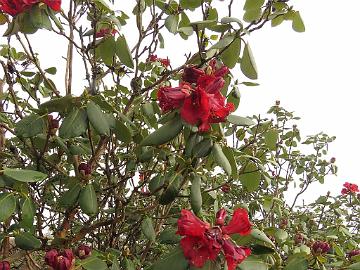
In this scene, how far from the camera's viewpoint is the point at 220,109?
3.81 feet

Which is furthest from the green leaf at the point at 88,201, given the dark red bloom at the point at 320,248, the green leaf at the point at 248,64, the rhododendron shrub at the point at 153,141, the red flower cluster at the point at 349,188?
the red flower cluster at the point at 349,188

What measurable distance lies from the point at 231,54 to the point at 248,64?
0.23 feet

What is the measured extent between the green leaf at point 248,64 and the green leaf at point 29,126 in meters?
0.70

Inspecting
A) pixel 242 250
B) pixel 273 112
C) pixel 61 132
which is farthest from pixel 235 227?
pixel 273 112

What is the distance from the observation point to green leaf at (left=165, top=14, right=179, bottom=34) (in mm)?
1781

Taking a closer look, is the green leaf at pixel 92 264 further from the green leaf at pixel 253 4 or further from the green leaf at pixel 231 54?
the green leaf at pixel 253 4

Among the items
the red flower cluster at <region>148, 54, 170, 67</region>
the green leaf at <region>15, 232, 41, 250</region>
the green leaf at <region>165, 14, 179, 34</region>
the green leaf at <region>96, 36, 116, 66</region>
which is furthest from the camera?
the red flower cluster at <region>148, 54, 170, 67</region>

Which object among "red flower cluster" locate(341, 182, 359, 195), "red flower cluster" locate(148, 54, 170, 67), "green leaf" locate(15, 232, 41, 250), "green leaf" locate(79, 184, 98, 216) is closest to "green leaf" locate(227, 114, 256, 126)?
"green leaf" locate(79, 184, 98, 216)

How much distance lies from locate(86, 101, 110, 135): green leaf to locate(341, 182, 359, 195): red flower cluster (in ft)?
10.1

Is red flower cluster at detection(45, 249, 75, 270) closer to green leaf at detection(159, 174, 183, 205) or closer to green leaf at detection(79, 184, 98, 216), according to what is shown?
green leaf at detection(79, 184, 98, 216)

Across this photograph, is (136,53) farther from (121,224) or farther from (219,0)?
(121,224)

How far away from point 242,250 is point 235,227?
0.21 feet

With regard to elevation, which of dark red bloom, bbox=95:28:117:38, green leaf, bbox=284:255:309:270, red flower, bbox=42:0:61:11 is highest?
dark red bloom, bbox=95:28:117:38

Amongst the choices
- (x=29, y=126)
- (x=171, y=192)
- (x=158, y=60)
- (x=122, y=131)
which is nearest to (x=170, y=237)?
(x=171, y=192)
